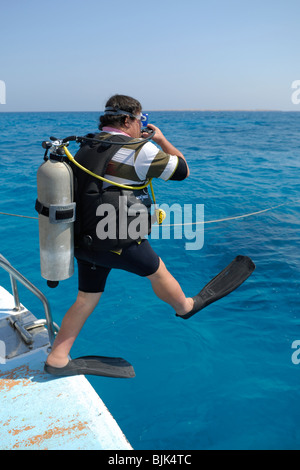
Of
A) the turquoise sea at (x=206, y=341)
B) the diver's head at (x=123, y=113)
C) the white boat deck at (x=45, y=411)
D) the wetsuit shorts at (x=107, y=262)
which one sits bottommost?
the turquoise sea at (x=206, y=341)

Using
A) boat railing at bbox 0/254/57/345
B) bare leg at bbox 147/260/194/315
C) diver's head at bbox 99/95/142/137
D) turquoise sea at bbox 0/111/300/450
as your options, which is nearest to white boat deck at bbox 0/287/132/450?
boat railing at bbox 0/254/57/345

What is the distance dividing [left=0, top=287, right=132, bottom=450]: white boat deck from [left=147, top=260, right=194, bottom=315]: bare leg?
81cm

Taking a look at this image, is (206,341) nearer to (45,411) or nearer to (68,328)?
(68,328)

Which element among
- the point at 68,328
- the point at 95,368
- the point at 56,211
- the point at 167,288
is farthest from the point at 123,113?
the point at 95,368

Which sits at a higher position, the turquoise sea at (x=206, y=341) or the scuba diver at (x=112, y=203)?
the scuba diver at (x=112, y=203)

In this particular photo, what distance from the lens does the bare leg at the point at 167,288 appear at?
2553mm

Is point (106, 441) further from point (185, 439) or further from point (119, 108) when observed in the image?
point (119, 108)

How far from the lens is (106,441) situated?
6.34ft

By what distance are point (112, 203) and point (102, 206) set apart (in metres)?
0.06

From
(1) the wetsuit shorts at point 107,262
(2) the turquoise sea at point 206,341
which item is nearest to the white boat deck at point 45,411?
(1) the wetsuit shorts at point 107,262

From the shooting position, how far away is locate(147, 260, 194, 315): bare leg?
2.55 m

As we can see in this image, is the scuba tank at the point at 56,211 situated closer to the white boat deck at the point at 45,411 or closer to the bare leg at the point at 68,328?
the bare leg at the point at 68,328

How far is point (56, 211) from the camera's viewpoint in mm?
2100

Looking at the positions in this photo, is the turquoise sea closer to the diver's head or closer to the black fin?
the black fin
